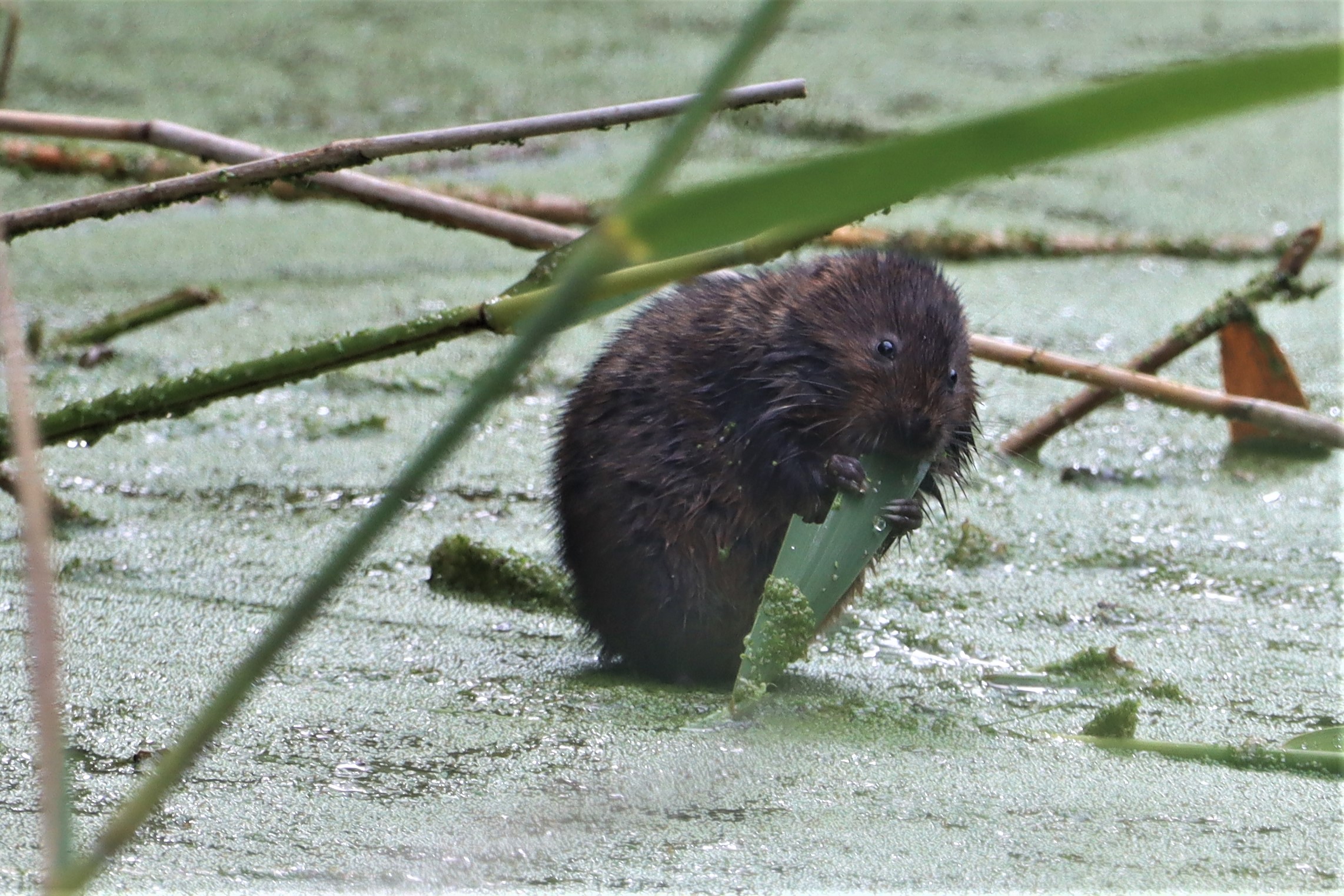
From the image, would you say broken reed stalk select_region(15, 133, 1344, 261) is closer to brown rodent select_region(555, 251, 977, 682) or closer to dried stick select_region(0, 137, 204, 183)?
dried stick select_region(0, 137, 204, 183)

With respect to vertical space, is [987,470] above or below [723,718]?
above

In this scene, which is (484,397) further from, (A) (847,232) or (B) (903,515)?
(A) (847,232)

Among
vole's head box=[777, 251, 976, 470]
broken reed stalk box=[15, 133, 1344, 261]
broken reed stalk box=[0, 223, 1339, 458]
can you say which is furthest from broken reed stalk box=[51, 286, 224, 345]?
vole's head box=[777, 251, 976, 470]

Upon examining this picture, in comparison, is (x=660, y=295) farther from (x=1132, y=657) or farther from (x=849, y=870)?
(x=849, y=870)

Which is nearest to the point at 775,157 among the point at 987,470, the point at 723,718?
the point at 987,470

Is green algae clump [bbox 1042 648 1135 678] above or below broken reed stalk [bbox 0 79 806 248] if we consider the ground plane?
below

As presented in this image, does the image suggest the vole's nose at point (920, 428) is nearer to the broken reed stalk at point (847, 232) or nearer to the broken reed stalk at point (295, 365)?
the broken reed stalk at point (295, 365)

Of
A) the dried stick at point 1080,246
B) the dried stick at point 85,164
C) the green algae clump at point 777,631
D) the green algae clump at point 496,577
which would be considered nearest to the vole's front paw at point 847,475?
the green algae clump at point 777,631
